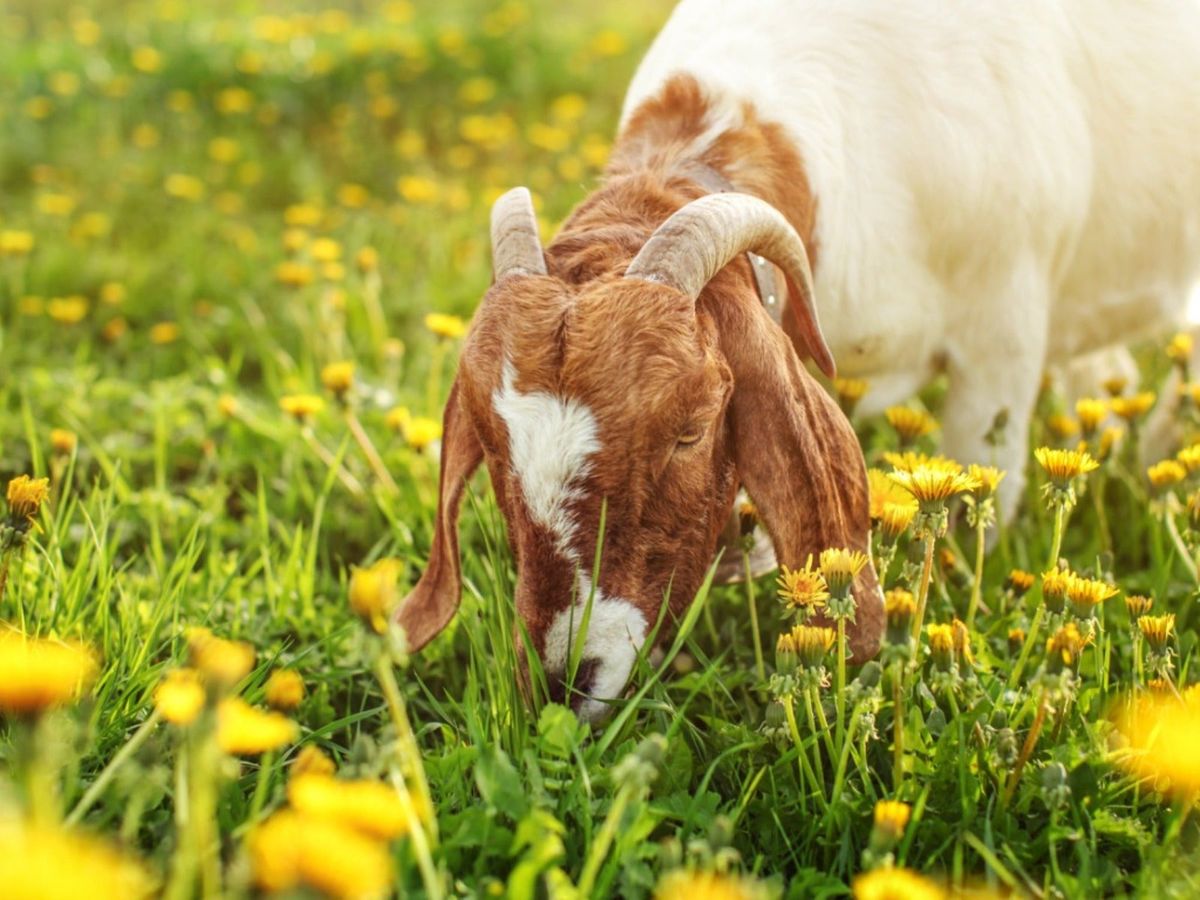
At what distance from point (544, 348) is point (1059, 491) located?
3.11ft

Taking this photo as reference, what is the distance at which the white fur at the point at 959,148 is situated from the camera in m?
3.37

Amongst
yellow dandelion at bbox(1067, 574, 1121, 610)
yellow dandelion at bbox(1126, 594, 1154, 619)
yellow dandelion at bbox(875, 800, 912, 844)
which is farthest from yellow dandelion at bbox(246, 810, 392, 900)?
yellow dandelion at bbox(1126, 594, 1154, 619)

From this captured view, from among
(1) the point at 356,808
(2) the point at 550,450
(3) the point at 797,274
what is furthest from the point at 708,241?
(1) the point at 356,808

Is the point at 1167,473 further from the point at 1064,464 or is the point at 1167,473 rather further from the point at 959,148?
the point at 959,148

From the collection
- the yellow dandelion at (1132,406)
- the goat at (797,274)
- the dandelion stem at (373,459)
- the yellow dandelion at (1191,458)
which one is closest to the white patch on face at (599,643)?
Answer: the goat at (797,274)

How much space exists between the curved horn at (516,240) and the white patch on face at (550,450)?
28 centimetres

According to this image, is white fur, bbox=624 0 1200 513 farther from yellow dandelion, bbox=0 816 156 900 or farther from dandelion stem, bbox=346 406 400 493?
yellow dandelion, bbox=0 816 156 900

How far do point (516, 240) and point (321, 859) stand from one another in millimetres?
1609

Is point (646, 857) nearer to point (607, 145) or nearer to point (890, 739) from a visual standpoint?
point (890, 739)

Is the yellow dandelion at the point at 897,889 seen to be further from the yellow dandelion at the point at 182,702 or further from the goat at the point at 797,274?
the goat at the point at 797,274

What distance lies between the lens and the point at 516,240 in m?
2.66

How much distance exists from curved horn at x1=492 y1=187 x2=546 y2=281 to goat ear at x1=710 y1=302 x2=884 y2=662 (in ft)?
1.21

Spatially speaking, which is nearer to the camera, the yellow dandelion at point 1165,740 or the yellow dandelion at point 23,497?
the yellow dandelion at point 1165,740

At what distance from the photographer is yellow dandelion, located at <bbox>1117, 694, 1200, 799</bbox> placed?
1.73 m
